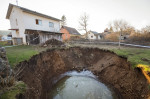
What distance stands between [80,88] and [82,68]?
150 inches

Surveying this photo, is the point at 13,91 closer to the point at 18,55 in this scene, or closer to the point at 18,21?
the point at 18,55

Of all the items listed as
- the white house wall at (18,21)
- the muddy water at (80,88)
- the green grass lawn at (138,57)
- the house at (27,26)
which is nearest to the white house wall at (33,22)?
the house at (27,26)

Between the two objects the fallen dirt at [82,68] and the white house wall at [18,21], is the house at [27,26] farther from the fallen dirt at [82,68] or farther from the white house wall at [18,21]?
the fallen dirt at [82,68]

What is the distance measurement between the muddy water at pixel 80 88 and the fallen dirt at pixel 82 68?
0.67 m

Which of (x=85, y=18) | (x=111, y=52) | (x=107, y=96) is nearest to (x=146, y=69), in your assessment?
(x=107, y=96)

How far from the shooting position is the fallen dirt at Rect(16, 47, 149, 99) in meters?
4.77

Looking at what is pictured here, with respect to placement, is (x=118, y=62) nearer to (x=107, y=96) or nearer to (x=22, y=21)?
(x=107, y=96)

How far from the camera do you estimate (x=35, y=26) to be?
13.8 metres

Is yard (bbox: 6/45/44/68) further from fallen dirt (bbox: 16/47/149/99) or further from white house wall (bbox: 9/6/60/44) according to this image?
white house wall (bbox: 9/6/60/44)

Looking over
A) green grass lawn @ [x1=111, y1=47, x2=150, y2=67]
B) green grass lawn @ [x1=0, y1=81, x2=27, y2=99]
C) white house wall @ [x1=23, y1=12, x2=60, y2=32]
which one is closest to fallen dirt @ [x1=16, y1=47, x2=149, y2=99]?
green grass lawn @ [x1=0, y1=81, x2=27, y2=99]

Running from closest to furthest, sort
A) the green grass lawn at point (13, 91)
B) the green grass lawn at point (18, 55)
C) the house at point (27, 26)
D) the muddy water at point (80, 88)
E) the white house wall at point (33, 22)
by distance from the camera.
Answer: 1. the green grass lawn at point (13, 91)
2. the green grass lawn at point (18, 55)
3. the muddy water at point (80, 88)
4. the house at point (27, 26)
5. the white house wall at point (33, 22)

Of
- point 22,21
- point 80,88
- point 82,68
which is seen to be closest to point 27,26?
point 22,21

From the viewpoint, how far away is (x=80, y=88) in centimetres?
687

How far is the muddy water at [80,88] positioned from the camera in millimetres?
5941
